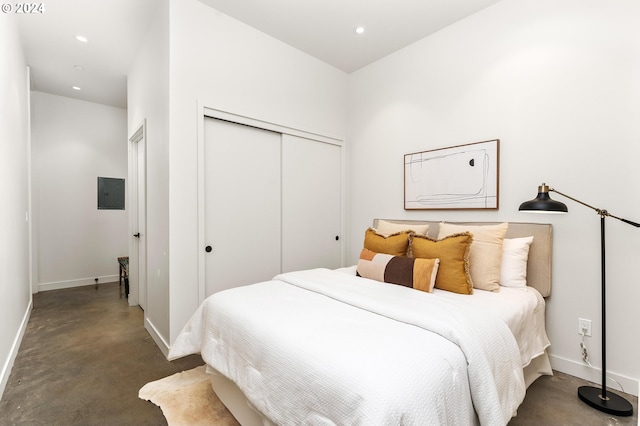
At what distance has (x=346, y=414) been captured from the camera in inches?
38.9

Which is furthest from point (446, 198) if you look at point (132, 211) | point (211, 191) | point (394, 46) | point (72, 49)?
point (72, 49)

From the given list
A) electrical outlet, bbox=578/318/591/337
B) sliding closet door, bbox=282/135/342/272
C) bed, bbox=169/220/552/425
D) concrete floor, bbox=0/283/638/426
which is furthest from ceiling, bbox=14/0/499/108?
concrete floor, bbox=0/283/638/426

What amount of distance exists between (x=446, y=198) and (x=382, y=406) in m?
2.32

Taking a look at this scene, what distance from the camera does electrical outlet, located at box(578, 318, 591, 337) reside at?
2.15 meters

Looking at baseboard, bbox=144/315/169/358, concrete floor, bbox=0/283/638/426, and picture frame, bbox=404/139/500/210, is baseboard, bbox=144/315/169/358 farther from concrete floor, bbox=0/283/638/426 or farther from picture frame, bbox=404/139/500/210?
picture frame, bbox=404/139/500/210

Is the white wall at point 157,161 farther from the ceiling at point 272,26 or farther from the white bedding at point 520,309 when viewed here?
the white bedding at point 520,309

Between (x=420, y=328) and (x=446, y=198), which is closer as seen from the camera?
(x=420, y=328)

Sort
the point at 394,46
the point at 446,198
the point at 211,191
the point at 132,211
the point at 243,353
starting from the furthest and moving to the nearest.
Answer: the point at 132,211, the point at 394,46, the point at 446,198, the point at 211,191, the point at 243,353

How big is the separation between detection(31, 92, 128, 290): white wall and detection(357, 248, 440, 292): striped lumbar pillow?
15.3ft

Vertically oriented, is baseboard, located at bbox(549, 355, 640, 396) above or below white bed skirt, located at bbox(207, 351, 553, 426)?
below

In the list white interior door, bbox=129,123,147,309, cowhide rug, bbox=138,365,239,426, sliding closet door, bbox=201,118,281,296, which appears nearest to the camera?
cowhide rug, bbox=138,365,239,426

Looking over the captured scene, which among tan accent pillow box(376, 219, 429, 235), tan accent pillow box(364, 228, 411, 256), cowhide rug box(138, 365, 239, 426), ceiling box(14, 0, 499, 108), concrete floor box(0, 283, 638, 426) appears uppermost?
ceiling box(14, 0, 499, 108)

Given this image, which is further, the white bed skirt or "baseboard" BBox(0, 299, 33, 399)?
"baseboard" BBox(0, 299, 33, 399)

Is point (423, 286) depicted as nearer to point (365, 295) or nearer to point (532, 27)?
point (365, 295)
